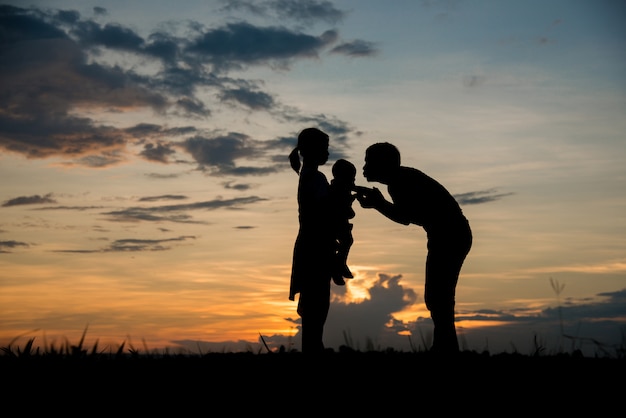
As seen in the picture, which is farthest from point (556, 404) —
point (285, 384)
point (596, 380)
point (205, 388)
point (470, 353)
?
point (470, 353)

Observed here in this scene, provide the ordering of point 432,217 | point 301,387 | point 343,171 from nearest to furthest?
point 301,387
point 432,217
point 343,171

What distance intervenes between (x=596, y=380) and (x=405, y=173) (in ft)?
11.5

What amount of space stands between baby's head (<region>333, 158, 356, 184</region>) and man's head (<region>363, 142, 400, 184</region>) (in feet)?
0.73

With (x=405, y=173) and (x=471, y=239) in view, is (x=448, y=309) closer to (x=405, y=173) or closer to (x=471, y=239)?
(x=471, y=239)

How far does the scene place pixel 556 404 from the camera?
6.60m

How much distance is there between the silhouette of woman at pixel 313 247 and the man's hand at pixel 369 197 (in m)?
0.61

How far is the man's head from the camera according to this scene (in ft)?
31.7

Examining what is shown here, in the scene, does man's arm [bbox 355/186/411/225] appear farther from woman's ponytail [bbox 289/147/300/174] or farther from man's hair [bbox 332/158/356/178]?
woman's ponytail [bbox 289/147/300/174]

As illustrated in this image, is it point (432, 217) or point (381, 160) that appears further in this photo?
point (381, 160)

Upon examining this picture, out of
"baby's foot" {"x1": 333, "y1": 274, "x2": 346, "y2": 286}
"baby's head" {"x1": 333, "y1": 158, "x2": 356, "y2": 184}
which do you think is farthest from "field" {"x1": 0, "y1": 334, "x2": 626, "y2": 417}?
"baby's head" {"x1": 333, "y1": 158, "x2": 356, "y2": 184}

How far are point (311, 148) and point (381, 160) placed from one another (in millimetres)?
970

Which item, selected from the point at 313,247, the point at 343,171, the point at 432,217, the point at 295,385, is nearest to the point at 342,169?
the point at 343,171

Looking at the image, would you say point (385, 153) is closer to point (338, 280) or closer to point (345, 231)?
point (345, 231)

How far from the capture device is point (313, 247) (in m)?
9.34
